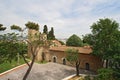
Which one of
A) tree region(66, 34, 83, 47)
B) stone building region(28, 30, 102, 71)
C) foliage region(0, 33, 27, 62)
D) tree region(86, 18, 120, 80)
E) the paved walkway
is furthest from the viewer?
tree region(66, 34, 83, 47)

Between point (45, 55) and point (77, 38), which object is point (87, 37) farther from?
point (77, 38)

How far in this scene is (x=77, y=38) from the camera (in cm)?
6119

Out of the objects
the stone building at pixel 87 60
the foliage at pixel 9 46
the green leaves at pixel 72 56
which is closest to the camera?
the foliage at pixel 9 46

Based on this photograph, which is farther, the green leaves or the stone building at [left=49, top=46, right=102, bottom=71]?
the stone building at [left=49, top=46, right=102, bottom=71]

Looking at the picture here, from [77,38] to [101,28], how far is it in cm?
2941

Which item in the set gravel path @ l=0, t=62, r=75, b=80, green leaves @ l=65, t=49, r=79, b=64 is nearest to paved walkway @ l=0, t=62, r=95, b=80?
gravel path @ l=0, t=62, r=75, b=80

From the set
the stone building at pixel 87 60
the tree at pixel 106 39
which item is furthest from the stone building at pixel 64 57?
the tree at pixel 106 39

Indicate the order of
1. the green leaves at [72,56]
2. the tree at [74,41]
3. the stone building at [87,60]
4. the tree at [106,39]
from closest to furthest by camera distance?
the tree at [106,39]
the green leaves at [72,56]
the stone building at [87,60]
the tree at [74,41]

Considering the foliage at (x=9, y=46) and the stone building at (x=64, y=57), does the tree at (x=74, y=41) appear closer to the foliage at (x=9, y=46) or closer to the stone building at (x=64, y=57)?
the stone building at (x=64, y=57)

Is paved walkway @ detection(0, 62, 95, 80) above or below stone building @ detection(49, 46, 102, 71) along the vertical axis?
below

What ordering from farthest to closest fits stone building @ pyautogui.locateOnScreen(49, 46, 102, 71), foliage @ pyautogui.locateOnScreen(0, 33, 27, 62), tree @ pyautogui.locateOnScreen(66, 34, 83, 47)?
tree @ pyautogui.locateOnScreen(66, 34, 83, 47) < stone building @ pyautogui.locateOnScreen(49, 46, 102, 71) < foliage @ pyautogui.locateOnScreen(0, 33, 27, 62)

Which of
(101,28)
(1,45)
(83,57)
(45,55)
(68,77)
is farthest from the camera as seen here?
(45,55)

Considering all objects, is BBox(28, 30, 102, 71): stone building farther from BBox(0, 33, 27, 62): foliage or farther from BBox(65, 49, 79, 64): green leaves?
BBox(0, 33, 27, 62): foliage

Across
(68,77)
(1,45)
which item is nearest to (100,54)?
(68,77)
